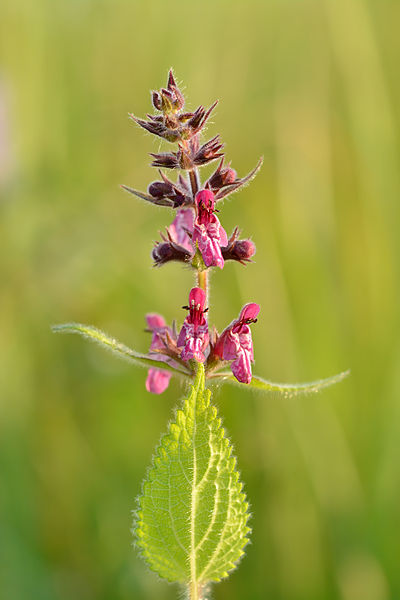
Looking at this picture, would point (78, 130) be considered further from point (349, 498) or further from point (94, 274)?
point (349, 498)

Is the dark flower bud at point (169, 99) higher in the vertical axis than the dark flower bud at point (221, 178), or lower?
higher

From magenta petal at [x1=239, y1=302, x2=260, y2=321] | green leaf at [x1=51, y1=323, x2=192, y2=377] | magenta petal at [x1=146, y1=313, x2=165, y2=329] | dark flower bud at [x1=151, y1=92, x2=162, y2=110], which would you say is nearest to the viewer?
green leaf at [x1=51, y1=323, x2=192, y2=377]

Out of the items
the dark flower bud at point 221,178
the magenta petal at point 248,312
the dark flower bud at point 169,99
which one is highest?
the dark flower bud at point 169,99

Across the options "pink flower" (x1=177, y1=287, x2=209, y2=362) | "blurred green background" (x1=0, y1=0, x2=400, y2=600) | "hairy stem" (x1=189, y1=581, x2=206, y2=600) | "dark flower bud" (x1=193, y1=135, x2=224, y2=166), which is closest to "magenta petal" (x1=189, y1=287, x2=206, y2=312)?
"pink flower" (x1=177, y1=287, x2=209, y2=362)

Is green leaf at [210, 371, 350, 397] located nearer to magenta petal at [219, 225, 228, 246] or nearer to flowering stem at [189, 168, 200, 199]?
magenta petal at [219, 225, 228, 246]

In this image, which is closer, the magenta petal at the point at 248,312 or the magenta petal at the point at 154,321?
the magenta petal at the point at 248,312

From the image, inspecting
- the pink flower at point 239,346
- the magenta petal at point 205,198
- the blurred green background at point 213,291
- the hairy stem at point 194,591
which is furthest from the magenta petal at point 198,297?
the blurred green background at point 213,291

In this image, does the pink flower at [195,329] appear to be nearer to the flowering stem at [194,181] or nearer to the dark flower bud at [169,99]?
the flowering stem at [194,181]
